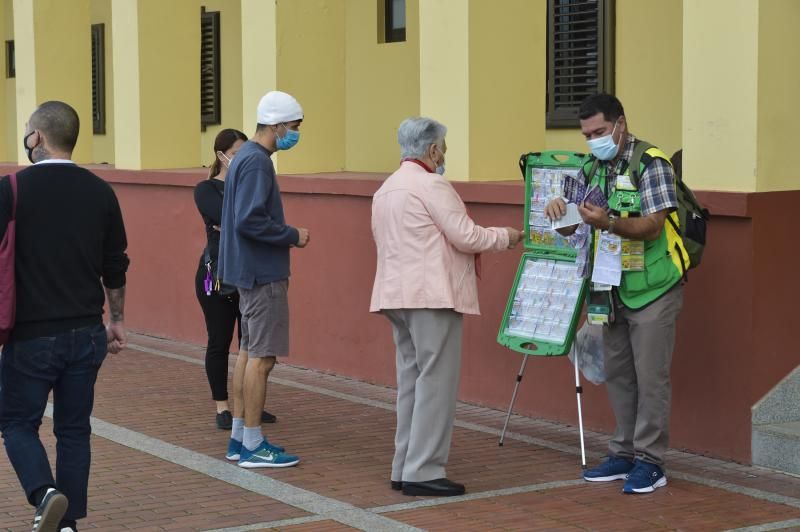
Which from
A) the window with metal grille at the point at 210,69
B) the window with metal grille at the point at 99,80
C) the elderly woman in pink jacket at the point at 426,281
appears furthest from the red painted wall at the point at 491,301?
the window with metal grille at the point at 99,80

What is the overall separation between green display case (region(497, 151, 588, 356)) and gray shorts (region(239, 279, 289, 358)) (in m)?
1.26

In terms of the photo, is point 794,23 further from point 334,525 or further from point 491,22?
point 334,525

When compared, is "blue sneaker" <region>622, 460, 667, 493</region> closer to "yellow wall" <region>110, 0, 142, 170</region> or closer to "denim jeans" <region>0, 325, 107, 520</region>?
"denim jeans" <region>0, 325, 107, 520</region>

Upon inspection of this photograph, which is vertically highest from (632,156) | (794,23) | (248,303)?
(794,23)

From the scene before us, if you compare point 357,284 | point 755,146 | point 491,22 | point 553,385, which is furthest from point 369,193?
point 755,146

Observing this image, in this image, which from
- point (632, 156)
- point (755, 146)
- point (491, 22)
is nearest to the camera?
point (632, 156)

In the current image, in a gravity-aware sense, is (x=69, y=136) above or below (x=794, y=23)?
below

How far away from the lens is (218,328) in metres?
9.05

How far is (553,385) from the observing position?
9.12m

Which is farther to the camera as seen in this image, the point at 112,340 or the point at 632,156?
the point at 632,156

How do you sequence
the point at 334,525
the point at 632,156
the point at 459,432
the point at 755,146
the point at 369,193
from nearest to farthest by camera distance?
the point at 334,525 → the point at 632,156 → the point at 755,146 → the point at 459,432 → the point at 369,193

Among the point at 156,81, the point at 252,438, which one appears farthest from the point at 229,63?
the point at 252,438

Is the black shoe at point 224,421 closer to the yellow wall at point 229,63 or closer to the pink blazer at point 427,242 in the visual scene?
the pink blazer at point 427,242

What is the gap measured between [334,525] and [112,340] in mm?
1310
